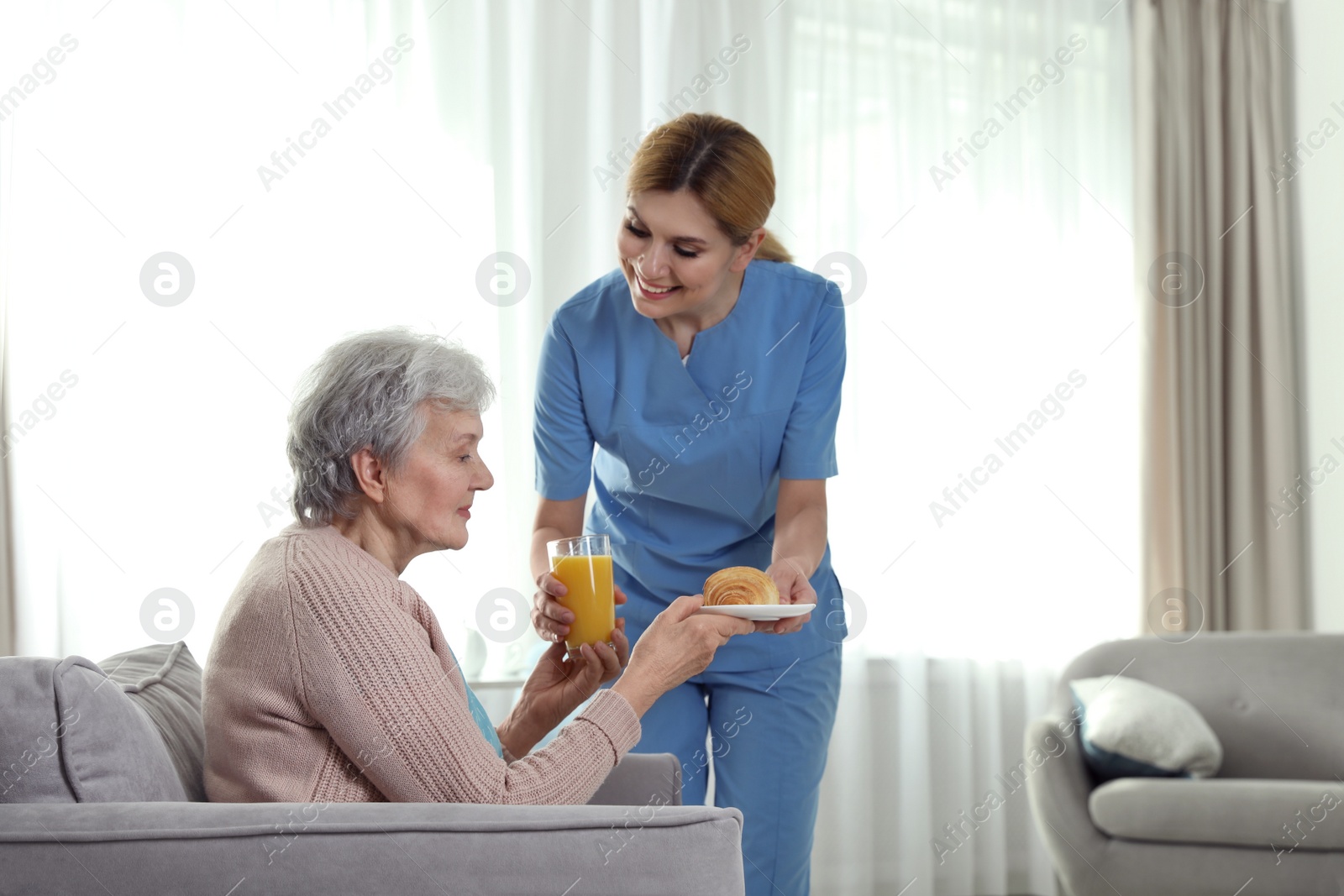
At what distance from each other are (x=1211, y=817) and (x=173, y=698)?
2137mm

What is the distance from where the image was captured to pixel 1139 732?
2.57 m

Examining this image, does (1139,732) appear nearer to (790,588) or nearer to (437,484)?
(790,588)

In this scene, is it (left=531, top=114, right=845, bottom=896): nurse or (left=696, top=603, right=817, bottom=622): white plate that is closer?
(left=696, top=603, right=817, bottom=622): white plate

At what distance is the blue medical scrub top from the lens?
1.90m

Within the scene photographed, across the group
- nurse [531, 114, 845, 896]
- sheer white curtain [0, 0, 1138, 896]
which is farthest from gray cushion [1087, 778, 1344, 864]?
nurse [531, 114, 845, 896]

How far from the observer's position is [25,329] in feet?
8.70

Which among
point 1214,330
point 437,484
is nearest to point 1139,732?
point 1214,330

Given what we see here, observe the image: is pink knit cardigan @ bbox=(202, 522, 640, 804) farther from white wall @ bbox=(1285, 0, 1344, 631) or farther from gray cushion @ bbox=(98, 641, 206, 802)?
white wall @ bbox=(1285, 0, 1344, 631)

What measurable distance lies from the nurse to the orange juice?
27 centimetres

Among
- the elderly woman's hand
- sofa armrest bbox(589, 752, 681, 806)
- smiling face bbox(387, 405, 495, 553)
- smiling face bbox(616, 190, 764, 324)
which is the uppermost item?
smiling face bbox(616, 190, 764, 324)

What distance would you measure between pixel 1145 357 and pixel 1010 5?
1199 mm

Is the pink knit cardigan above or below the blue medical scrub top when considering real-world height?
below

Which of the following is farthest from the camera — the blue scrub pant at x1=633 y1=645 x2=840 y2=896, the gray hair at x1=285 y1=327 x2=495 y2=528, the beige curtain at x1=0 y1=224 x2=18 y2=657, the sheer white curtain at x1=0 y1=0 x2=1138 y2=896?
the sheer white curtain at x1=0 y1=0 x2=1138 y2=896

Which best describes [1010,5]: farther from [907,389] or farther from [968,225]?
[907,389]
